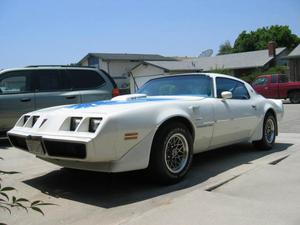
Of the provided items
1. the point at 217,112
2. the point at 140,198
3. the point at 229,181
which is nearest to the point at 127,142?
the point at 140,198

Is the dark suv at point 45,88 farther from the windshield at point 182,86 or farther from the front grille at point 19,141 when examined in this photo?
the front grille at point 19,141

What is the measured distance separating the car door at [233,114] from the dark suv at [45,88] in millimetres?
3625

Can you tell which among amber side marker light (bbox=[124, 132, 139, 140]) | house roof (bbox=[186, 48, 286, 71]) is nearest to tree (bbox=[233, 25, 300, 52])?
house roof (bbox=[186, 48, 286, 71])

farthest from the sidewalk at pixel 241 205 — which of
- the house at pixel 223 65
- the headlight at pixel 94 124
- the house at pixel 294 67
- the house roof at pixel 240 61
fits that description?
the house roof at pixel 240 61

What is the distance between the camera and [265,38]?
6769 cm

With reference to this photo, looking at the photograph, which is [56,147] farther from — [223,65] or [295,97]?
[223,65]

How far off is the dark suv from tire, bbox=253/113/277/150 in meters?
3.71

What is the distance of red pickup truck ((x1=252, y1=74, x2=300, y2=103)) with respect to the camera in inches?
880

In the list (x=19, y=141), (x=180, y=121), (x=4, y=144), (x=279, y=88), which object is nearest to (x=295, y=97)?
(x=279, y=88)

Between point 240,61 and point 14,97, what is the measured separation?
39.2m

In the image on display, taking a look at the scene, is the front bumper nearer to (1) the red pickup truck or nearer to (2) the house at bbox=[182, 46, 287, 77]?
(1) the red pickup truck

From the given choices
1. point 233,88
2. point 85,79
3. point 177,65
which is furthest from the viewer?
point 177,65

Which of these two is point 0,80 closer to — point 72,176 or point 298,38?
point 72,176

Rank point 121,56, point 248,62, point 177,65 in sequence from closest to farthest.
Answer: point 248,62 < point 177,65 < point 121,56
